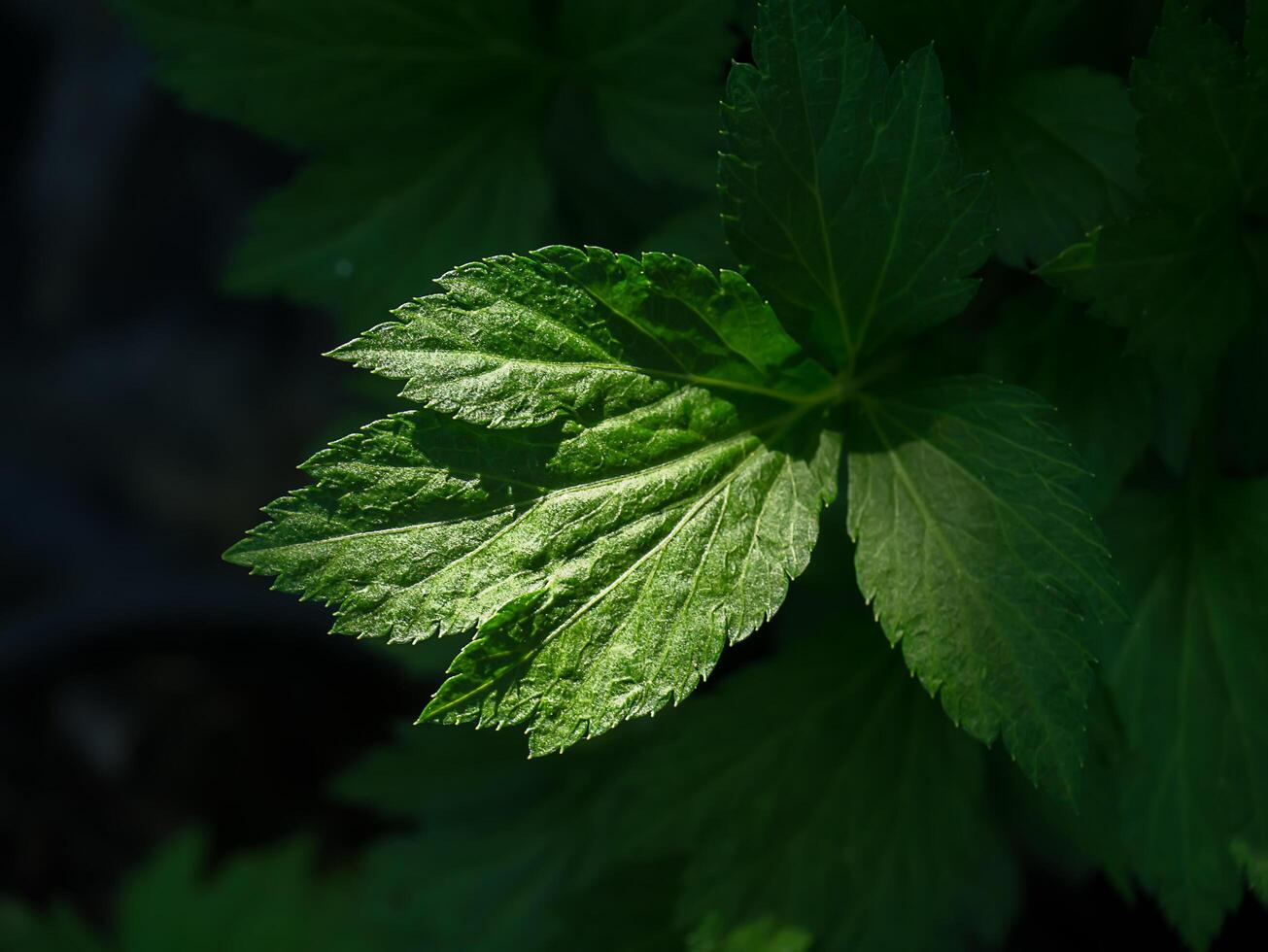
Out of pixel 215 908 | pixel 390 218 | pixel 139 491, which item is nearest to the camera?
pixel 390 218

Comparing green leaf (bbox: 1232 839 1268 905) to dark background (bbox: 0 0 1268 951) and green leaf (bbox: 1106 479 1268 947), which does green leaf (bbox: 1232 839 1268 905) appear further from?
dark background (bbox: 0 0 1268 951)

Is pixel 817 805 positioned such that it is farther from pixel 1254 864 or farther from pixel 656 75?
pixel 656 75

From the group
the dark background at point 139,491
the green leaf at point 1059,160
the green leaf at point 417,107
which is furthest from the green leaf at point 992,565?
the dark background at point 139,491

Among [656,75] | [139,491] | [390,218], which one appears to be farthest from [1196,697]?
[139,491]

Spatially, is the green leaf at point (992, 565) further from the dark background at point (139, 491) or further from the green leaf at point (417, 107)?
the dark background at point (139, 491)

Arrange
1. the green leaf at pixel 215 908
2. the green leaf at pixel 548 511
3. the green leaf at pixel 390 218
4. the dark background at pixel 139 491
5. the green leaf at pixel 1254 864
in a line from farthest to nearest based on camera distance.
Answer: the dark background at pixel 139 491 → the green leaf at pixel 215 908 → the green leaf at pixel 390 218 → the green leaf at pixel 1254 864 → the green leaf at pixel 548 511

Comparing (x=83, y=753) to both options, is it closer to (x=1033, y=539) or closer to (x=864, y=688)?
(x=864, y=688)

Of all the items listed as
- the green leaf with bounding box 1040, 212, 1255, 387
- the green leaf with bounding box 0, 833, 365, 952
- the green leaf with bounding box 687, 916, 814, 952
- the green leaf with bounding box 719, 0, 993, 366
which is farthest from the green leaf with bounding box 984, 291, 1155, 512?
Answer: the green leaf with bounding box 0, 833, 365, 952
